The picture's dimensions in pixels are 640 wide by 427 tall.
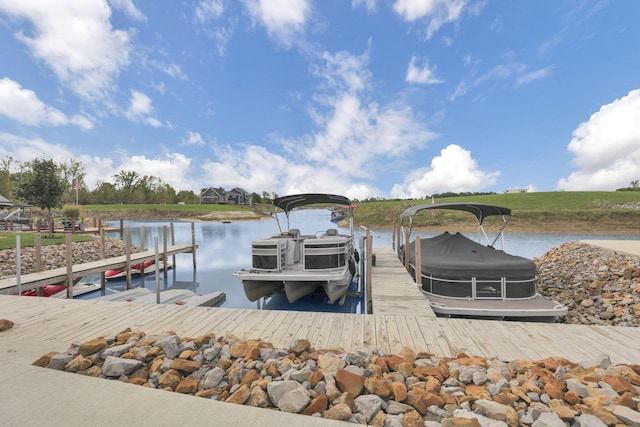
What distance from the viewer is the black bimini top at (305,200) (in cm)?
888

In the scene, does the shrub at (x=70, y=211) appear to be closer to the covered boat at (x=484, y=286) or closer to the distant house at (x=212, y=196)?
the covered boat at (x=484, y=286)

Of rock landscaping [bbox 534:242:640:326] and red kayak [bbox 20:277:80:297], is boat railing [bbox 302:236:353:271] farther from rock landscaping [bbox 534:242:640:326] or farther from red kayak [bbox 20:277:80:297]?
red kayak [bbox 20:277:80:297]

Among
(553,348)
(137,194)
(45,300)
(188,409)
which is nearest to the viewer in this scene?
(188,409)

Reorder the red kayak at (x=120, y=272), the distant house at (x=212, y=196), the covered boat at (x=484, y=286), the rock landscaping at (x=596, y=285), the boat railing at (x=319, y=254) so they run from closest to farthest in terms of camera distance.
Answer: the covered boat at (x=484, y=286)
the rock landscaping at (x=596, y=285)
the boat railing at (x=319, y=254)
the red kayak at (x=120, y=272)
the distant house at (x=212, y=196)

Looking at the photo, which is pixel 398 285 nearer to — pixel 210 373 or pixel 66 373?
pixel 210 373

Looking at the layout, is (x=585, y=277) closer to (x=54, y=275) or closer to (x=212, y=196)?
(x=54, y=275)

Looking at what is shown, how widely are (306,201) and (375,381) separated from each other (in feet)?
25.2

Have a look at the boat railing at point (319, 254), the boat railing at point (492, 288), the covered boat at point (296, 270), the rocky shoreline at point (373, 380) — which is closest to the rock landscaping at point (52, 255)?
the covered boat at point (296, 270)

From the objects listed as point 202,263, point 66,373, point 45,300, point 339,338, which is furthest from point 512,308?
point 202,263

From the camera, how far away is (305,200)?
373 inches

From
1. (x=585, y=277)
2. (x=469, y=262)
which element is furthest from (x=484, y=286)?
(x=585, y=277)

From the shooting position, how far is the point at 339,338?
3334 mm

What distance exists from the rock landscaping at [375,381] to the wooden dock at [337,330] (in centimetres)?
45

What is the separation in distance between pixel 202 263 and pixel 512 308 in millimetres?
15110
